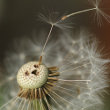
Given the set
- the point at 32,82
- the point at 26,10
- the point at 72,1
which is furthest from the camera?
the point at 26,10

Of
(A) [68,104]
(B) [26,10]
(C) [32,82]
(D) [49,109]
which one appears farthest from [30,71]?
(B) [26,10]

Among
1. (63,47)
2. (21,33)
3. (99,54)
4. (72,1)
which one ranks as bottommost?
(99,54)

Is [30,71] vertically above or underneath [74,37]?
underneath

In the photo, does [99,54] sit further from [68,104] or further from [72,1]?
[72,1]

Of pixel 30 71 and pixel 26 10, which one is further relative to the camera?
pixel 26 10

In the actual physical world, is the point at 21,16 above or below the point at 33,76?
above

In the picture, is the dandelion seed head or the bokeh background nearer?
the dandelion seed head

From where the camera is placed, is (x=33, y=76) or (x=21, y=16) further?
(x=21, y=16)

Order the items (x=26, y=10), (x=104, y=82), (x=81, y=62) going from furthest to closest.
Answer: (x=26, y=10) → (x=81, y=62) → (x=104, y=82)

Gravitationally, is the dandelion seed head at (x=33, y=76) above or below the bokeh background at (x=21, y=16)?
below

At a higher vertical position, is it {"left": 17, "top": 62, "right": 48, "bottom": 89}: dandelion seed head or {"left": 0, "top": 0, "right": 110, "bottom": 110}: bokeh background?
{"left": 0, "top": 0, "right": 110, "bottom": 110}: bokeh background

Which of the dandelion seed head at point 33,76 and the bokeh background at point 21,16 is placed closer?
the dandelion seed head at point 33,76
